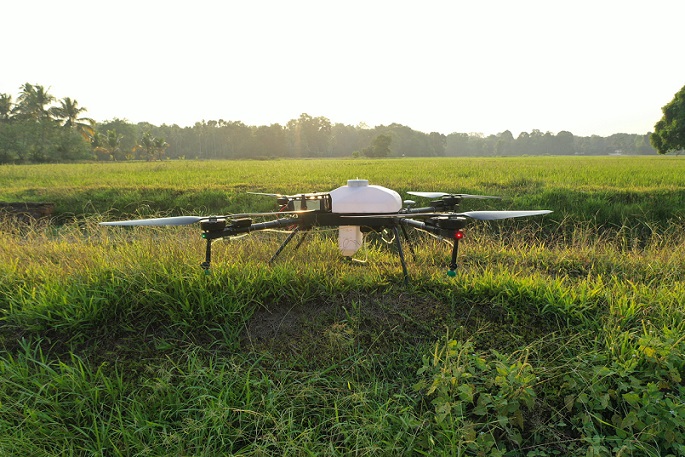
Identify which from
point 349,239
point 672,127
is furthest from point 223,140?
point 349,239

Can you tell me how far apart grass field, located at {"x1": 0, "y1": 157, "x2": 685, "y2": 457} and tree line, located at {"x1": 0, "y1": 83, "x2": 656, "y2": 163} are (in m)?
→ 45.9

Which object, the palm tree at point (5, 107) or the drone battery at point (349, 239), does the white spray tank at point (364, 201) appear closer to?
the drone battery at point (349, 239)

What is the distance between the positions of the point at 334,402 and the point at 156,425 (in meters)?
1.10

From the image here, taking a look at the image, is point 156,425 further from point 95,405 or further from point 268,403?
point 268,403

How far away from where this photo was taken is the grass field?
196 centimetres

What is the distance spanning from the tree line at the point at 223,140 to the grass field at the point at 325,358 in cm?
4590

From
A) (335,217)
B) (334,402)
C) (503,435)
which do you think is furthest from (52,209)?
(503,435)

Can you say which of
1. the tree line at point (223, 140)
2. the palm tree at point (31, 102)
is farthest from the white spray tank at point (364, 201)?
the palm tree at point (31, 102)

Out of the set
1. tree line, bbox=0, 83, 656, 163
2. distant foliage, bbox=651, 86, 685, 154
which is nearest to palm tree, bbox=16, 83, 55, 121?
tree line, bbox=0, 83, 656, 163

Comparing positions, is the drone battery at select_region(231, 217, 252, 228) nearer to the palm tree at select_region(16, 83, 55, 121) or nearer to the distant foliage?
the distant foliage

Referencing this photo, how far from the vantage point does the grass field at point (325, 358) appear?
1.96 metres

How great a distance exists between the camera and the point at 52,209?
9.59 m

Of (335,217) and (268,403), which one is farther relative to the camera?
(335,217)

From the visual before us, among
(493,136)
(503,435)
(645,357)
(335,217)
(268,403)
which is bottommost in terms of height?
(503,435)
